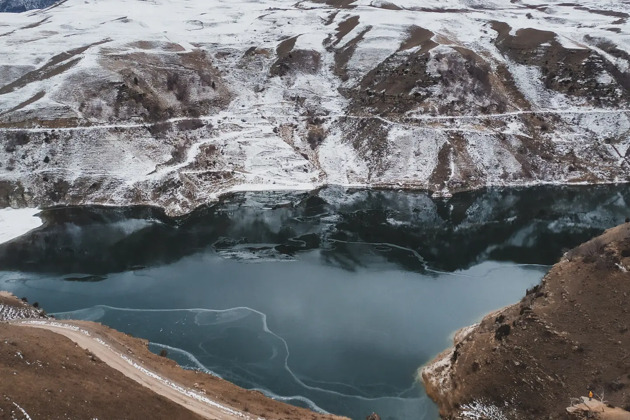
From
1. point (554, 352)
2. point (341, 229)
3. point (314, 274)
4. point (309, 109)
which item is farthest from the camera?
point (309, 109)

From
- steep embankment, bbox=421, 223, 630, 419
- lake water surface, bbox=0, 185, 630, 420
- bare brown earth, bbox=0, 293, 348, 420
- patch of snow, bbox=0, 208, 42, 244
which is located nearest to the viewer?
bare brown earth, bbox=0, 293, 348, 420

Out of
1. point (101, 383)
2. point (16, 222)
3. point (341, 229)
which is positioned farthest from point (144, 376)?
point (16, 222)

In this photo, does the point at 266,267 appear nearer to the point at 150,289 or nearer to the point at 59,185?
the point at 150,289

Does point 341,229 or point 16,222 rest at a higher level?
point 16,222

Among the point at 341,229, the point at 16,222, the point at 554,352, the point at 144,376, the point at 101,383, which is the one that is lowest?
the point at 341,229

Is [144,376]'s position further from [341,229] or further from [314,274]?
[341,229]

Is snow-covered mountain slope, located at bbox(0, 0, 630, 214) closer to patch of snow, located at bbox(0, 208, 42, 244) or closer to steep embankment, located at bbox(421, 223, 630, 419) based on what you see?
patch of snow, located at bbox(0, 208, 42, 244)

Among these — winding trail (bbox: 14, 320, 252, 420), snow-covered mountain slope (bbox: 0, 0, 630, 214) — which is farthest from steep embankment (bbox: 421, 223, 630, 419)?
snow-covered mountain slope (bbox: 0, 0, 630, 214)
